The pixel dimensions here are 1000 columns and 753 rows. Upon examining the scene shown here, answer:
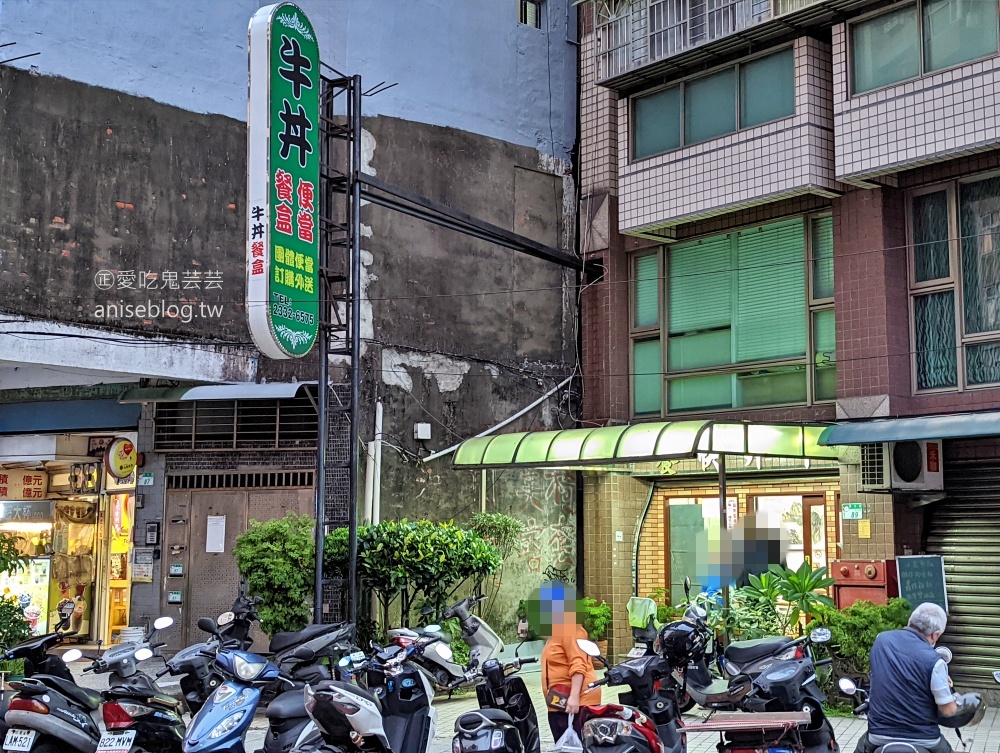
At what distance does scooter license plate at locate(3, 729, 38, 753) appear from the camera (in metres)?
Answer: 9.07

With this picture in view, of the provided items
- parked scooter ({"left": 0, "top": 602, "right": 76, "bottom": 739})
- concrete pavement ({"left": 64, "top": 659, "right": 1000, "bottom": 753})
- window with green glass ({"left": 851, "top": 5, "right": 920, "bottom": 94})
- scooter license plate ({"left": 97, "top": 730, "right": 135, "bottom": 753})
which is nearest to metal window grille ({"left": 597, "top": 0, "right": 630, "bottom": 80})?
window with green glass ({"left": 851, "top": 5, "right": 920, "bottom": 94})

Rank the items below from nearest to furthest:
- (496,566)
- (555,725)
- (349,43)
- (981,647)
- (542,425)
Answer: (555,725)
(981,647)
(496,566)
(349,43)
(542,425)

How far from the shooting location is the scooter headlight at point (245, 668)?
8.95m

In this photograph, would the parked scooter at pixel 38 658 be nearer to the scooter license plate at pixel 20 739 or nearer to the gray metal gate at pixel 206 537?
the scooter license plate at pixel 20 739

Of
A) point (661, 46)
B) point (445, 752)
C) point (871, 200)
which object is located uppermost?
point (661, 46)

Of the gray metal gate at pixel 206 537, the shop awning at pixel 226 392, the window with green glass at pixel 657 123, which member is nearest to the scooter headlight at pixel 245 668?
the shop awning at pixel 226 392

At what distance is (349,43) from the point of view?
1803 cm

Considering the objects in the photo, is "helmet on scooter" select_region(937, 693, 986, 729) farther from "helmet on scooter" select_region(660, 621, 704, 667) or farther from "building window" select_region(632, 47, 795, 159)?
"building window" select_region(632, 47, 795, 159)

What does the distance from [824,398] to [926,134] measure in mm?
3969

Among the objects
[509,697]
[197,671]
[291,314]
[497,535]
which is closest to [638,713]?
[509,697]

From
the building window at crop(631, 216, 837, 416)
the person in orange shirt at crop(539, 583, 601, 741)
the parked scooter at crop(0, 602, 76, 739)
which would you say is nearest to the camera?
the person in orange shirt at crop(539, 583, 601, 741)

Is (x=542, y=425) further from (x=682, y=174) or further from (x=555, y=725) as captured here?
(x=555, y=725)

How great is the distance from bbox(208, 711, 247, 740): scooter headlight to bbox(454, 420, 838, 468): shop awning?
6.78 meters

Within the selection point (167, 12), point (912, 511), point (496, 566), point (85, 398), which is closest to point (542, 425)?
point (496, 566)
